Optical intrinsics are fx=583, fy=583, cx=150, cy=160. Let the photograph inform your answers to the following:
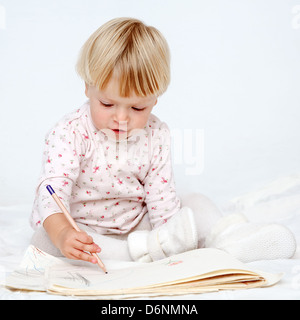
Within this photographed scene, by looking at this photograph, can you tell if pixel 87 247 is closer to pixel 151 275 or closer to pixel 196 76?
pixel 151 275

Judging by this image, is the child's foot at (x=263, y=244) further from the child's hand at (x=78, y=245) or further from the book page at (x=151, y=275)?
the child's hand at (x=78, y=245)

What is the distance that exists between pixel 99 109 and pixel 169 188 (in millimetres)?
299

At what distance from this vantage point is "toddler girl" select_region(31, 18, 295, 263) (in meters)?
1.19

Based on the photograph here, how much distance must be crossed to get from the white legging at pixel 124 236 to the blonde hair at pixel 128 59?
12.5 inches

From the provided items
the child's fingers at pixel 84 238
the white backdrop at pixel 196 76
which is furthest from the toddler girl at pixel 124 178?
the white backdrop at pixel 196 76

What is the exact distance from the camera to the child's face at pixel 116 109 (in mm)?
1207

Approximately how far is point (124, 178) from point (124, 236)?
6.1 inches

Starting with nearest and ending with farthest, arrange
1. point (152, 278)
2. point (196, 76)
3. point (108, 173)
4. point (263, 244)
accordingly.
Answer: point (152, 278) → point (263, 244) → point (108, 173) → point (196, 76)

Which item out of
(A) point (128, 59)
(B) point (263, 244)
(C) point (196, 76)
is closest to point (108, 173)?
(A) point (128, 59)

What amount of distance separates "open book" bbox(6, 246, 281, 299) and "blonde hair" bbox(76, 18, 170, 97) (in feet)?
1.22

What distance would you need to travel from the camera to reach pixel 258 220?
5.14 ft

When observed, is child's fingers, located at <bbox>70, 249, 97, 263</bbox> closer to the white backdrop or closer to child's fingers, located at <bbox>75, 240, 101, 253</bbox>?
child's fingers, located at <bbox>75, 240, 101, 253</bbox>

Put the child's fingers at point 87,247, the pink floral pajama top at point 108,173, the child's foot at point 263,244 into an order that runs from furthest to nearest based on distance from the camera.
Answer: the pink floral pajama top at point 108,173
the child's foot at point 263,244
the child's fingers at point 87,247

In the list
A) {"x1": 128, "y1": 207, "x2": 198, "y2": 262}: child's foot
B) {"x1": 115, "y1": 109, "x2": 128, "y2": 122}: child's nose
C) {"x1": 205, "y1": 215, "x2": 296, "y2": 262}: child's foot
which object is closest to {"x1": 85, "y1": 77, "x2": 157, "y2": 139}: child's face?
{"x1": 115, "y1": 109, "x2": 128, "y2": 122}: child's nose
